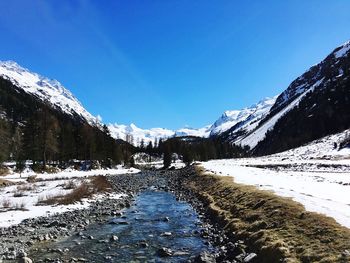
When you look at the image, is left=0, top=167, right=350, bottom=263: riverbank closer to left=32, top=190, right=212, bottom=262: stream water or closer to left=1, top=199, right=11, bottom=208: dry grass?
left=32, top=190, right=212, bottom=262: stream water

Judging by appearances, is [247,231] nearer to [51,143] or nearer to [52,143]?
[51,143]

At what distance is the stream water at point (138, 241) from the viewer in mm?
21031

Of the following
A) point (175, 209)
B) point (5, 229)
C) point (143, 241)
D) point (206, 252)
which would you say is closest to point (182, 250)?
point (206, 252)

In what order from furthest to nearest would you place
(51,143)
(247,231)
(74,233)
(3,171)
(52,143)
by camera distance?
(52,143) < (51,143) < (3,171) < (74,233) < (247,231)

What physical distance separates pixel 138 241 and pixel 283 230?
9460 millimetres

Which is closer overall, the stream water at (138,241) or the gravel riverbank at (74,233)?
the gravel riverbank at (74,233)

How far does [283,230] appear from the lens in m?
20.1

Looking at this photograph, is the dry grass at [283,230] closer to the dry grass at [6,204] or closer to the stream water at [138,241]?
the stream water at [138,241]

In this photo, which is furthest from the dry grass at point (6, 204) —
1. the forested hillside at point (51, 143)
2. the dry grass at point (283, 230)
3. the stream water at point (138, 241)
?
the forested hillside at point (51, 143)

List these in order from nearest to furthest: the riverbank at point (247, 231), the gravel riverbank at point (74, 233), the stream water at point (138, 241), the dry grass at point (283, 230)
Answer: the dry grass at point (283, 230) < the riverbank at point (247, 231) < the gravel riverbank at point (74, 233) < the stream water at point (138, 241)

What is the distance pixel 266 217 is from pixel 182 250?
569 centimetres

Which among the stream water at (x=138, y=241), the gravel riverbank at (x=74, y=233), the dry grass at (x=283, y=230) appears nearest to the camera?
the dry grass at (x=283, y=230)

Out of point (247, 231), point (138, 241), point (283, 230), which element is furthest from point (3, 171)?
point (283, 230)

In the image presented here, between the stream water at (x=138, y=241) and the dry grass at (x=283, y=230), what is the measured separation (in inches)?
114
